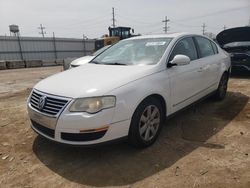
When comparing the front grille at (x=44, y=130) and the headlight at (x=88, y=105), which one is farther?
the front grille at (x=44, y=130)

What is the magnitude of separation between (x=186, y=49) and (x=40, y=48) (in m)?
25.2

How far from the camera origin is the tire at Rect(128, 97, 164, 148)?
304cm

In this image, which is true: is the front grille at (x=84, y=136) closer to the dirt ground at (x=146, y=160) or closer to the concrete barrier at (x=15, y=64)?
the dirt ground at (x=146, y=160)

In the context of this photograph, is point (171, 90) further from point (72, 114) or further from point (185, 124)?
point (72, 114)

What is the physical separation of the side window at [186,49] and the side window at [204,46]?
0.88 ft

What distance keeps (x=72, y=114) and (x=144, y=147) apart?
1138 millimetres

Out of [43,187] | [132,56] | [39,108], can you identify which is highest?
[132,56]

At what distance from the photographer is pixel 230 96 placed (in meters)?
5.92

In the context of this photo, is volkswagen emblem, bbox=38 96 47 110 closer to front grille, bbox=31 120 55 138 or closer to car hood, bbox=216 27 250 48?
front grille, bbox=31 120 55 138

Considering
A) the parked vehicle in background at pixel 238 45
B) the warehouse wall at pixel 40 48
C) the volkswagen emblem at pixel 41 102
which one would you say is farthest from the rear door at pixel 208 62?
the warehouse wall at pixel 40 48

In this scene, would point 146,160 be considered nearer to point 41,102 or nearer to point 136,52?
point 41,102

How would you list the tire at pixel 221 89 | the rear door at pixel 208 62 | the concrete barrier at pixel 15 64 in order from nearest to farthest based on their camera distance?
1. the rear door at pixel 208 62
2. the tire at pixel 221 89
3. the concrete barrier at pixel 15 64

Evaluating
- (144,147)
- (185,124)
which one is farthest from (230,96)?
(144,147)

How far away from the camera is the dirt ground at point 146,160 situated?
8.70 ft
